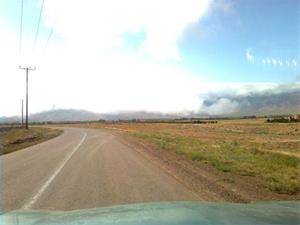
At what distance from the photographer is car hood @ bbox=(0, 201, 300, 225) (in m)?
5.86

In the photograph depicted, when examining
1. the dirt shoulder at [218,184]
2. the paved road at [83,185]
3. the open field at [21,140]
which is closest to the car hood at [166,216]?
the paved road at [83,185]

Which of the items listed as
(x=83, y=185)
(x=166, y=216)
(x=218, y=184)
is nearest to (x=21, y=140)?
(x=83, y=185)

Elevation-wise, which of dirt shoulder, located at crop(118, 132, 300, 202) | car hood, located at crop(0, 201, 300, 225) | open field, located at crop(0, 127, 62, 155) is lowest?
dirt shoulder, located at crop(118, 132, 300, 202)

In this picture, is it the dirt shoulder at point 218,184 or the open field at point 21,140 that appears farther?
the open field at point 21,140

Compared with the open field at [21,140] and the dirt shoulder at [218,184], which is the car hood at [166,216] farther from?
the open field at [21,140]

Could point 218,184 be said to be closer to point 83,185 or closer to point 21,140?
point 83,185

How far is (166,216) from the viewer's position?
6227mm

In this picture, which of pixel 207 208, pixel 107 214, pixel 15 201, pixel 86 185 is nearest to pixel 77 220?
pixel 107 214

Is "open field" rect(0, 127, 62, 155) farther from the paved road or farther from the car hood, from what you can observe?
the car hood

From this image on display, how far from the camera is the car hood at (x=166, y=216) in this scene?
19.2ft

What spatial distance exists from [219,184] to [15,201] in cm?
588

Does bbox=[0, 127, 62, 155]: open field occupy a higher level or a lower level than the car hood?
lower

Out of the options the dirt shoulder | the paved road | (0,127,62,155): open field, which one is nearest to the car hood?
the paved road

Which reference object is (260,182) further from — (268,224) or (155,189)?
(268,224)
